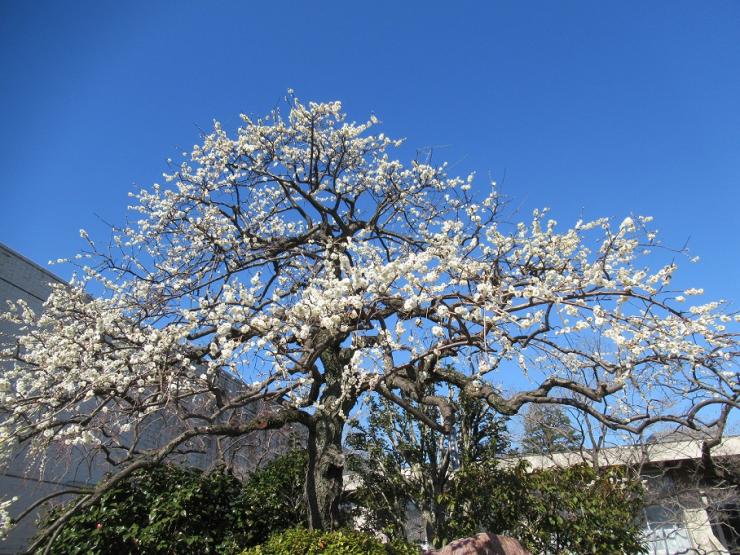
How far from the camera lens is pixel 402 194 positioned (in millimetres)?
6996

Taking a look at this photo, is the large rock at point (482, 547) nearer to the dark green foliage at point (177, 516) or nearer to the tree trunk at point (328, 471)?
the tree trunk at point (328, 471)

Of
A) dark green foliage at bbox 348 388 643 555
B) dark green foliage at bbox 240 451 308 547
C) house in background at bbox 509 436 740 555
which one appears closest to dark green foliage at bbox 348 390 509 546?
dark green foliage at bbox 348 388 643 555

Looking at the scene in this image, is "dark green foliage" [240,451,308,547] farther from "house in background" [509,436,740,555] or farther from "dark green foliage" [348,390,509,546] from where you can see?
"house in background" [509,436,740,555]

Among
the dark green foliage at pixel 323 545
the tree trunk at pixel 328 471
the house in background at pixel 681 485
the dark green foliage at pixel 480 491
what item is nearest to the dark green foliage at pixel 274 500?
the tree trunk at pixel 328 471

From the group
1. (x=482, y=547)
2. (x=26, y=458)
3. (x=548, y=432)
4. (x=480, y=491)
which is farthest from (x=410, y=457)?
(x=26, y=458)

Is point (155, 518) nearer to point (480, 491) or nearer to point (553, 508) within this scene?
point (480, 491)

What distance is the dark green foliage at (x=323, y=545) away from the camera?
12.6 feet

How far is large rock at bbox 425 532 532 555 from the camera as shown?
4.31 metres

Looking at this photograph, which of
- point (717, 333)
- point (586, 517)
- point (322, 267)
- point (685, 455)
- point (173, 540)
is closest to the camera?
point (717, 333)

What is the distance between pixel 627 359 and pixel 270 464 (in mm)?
4790

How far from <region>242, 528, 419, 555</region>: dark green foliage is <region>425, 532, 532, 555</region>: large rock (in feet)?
1.13

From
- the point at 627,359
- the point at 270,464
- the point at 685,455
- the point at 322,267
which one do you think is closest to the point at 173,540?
the point at 270,464

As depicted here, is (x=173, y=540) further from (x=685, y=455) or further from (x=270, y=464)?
(x=685, y=455)

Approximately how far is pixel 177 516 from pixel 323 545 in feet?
5.76
